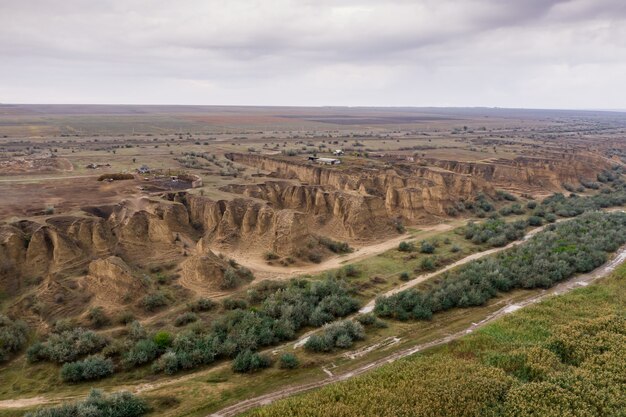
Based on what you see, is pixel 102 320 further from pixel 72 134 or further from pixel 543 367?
pixel 72 134

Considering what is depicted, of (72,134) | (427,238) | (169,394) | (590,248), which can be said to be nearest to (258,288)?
(169,394)

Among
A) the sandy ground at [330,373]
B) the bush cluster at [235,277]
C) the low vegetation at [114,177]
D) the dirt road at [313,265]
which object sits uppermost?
the low vegetation at [114,177]

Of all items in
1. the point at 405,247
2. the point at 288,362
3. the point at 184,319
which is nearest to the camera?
the point at 288,362

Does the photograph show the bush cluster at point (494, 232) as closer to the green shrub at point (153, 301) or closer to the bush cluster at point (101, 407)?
the green shrub at point (153, 301)

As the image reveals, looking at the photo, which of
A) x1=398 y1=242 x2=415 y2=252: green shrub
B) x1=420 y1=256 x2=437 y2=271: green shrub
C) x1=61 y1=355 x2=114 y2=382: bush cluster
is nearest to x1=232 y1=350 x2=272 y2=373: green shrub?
x1=61 y1=355 x2=114 y2=382: bush cluster

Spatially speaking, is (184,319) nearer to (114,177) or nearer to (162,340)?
(162,340)

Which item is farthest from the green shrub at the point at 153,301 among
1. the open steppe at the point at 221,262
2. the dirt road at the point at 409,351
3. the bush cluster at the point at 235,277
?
the dirt road at the point at 409,351

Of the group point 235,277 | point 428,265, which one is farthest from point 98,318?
point 428,265

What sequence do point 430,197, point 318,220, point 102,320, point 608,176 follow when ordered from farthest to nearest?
point 608,176, point 430,197, point 318,220, point 102,320
